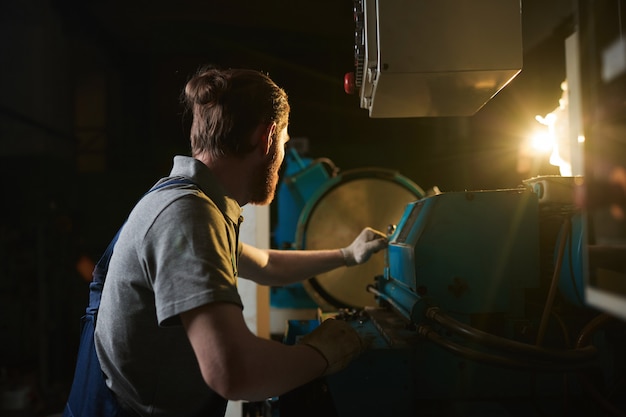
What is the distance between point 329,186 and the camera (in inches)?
105

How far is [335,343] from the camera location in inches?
46.7

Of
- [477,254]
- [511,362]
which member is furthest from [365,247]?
[511,362]

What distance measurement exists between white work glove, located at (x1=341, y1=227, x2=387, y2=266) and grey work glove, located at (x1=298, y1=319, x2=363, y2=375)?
0.74 meters

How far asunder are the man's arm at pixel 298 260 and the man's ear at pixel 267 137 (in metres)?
0.61

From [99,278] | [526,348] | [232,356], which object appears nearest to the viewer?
[232,356]

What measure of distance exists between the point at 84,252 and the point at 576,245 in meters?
5.30

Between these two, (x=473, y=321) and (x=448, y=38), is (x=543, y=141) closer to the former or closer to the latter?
(x=448, y=38)

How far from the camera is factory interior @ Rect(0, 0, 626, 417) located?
1251 millimetres

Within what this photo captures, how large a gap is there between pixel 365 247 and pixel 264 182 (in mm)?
664

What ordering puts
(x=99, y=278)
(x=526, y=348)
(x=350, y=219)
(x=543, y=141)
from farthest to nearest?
(x=350, y=219) → (x=543, y=141) → (x=99, y=278) → (x=526, y=348)

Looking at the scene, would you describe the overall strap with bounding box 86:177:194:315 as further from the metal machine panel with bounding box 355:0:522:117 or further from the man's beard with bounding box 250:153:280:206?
the metal machine panel with bounding box 355:0:522:117

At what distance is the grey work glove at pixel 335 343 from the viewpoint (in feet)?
3.81

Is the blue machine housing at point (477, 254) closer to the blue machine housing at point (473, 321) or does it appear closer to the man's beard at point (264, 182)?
the blue machine housing at point (473, 321)

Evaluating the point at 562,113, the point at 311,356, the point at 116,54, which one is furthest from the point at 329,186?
the point at 116,54
